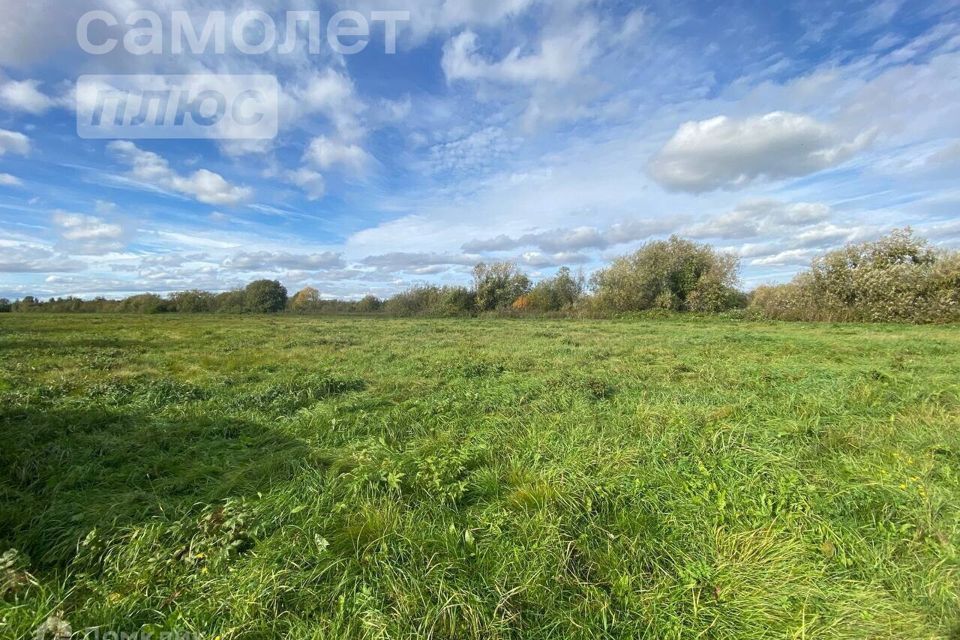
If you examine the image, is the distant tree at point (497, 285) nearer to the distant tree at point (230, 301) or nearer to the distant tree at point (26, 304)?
the distant tree at point (230, 301)

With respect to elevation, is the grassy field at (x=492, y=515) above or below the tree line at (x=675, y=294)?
below

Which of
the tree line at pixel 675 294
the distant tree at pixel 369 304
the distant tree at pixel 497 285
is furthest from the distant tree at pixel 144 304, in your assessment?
the distant tree at pixel 497 285

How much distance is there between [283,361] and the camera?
10570 millimetres

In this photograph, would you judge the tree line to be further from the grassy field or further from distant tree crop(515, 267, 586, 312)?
the grassy field

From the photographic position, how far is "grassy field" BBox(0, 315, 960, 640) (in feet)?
7.59

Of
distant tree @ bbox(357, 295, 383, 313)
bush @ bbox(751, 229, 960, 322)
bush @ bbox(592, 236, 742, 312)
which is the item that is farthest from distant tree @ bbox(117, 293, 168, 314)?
bush @ bbox(751, 229, 960, 322)

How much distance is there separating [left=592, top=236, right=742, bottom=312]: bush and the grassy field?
90.6 ft

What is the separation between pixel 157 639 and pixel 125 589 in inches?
21.9

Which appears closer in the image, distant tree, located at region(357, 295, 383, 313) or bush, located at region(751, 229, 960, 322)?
bush, located at region(751, 229, 960, 322)

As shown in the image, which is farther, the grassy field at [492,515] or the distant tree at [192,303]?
the distant tree at [192,303]

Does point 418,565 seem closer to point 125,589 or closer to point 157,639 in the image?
point 157,639

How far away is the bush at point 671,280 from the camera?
104 feet

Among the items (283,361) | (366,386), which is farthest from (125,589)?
(283,361)

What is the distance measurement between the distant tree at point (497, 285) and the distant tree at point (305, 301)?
21.2 meters
